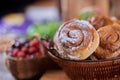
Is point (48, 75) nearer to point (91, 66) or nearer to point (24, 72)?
point (24, 72)

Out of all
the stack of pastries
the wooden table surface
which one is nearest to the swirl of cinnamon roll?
the stack of pastries

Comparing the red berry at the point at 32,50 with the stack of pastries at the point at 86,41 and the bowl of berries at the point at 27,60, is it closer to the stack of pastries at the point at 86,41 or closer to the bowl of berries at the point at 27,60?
the bowl of berries at the point at 27,60

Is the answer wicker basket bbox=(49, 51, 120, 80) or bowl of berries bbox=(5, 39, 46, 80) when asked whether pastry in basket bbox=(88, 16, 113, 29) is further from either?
bowl of berries bbox=(5, 39, 46, 80)

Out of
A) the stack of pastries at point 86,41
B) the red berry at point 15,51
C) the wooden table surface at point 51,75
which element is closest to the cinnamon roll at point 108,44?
the stack of pastries at point 86,41

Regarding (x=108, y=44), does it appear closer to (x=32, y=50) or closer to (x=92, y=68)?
(x=92, y=68)

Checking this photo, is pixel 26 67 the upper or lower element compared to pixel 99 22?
lower

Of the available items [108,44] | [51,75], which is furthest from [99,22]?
[51,75]

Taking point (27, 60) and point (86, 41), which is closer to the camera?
point (86, 41)
